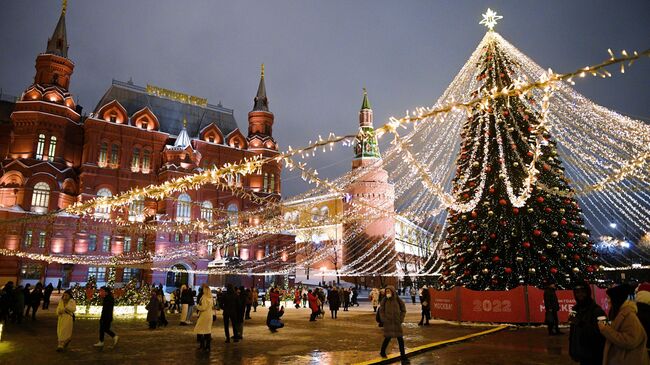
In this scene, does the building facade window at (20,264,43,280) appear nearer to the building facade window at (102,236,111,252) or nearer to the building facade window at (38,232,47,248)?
the building facade window at (38,232,47,248)

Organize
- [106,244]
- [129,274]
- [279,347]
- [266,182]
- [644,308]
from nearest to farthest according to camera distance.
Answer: [644,308] < [279,347] < [106,244] < [129,274] < [266,182]

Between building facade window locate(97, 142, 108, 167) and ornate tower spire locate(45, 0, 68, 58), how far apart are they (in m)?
10.7

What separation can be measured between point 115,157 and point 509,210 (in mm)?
42246

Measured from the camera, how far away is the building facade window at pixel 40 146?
42.8m

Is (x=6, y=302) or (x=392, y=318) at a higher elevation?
(x=392, y=318)

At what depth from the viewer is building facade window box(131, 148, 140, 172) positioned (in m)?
47.4

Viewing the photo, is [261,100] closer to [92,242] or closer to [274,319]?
[92,242]

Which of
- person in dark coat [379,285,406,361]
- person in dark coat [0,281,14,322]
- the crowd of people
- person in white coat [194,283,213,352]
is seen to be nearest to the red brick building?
person in dark coat [0,281,14,322]

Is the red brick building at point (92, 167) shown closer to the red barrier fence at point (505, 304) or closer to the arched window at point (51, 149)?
the arched window at point (51, 149)

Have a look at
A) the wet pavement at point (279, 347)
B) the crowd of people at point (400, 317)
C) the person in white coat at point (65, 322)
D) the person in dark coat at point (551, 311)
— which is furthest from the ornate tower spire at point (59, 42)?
the person in dark coat at point (551, 311)

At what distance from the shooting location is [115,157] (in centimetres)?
4678

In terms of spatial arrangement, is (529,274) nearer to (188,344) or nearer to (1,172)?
(188,344)

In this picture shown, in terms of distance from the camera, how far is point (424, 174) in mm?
12414

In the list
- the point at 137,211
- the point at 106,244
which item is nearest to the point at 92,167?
the point at 137,211
